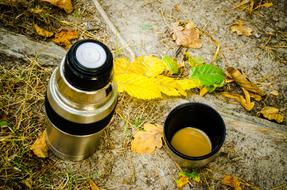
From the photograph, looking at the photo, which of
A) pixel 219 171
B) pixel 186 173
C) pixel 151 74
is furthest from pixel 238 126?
pixel 151 74

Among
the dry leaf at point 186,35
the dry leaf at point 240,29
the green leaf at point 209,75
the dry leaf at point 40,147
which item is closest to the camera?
the dry leaf at point 40,147

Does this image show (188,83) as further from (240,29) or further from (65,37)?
(65,37)

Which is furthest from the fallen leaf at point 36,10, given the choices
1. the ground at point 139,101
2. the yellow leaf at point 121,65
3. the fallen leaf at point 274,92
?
the fallen leaf at point 274,92

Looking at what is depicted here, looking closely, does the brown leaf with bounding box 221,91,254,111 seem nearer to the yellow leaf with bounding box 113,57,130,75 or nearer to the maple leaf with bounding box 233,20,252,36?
the maple leaf with bounding box 233,20,252,36

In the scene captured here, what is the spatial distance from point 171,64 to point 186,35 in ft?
1.21

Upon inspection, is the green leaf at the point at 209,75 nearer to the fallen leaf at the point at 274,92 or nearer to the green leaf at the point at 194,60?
the green leaf at the point at 194,60

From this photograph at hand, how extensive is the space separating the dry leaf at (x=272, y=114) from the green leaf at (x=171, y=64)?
65 centimetres

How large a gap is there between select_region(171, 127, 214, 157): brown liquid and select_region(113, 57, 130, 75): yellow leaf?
52cm

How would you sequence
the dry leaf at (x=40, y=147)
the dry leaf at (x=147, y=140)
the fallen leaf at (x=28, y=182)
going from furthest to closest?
1. the dry leaf at (x=147, y=140)
2. the dry leaf at (x=40, y=147)
3. the fallen leaf at (x=28, y=182)

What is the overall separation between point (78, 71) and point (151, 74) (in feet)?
3.01

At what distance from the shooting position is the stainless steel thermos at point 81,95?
4.74ft

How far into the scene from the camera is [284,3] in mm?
2982

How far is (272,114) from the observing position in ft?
7.77

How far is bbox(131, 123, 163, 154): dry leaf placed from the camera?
210 centimetres
